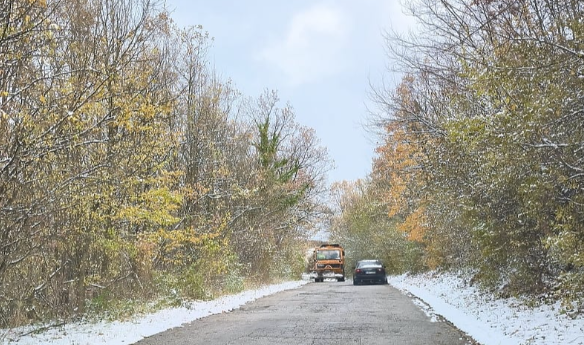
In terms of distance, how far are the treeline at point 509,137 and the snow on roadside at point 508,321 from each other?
0.48m

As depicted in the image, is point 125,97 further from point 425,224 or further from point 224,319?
point 425,224

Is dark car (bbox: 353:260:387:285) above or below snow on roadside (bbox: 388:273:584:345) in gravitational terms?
below

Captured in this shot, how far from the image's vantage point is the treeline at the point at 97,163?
952 centimetres

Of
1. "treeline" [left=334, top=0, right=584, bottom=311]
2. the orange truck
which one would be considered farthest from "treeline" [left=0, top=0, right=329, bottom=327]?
the orange truck

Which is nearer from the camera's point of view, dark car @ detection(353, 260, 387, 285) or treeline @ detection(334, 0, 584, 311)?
treeline @ detection(334, 0, 584, 311)

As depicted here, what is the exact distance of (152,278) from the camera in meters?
16.8

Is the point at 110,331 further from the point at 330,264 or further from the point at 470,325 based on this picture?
the point at 330,264

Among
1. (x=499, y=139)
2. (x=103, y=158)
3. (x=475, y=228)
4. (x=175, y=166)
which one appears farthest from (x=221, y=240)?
(x=499, y=139)

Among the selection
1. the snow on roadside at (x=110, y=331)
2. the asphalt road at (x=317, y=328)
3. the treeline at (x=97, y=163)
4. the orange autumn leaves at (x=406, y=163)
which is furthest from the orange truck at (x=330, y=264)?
the snow on roadside at (x=110, y=331)

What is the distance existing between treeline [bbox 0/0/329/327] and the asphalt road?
286 cm

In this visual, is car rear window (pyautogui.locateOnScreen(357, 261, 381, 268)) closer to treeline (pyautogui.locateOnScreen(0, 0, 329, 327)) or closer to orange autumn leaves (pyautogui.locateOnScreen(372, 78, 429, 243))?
orange autumn leaves (pyautogui.locateOnScreen(372, 78, 429, 243))

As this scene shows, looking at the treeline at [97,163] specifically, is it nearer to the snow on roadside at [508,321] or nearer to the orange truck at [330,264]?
the snow on roadside at [508,321]

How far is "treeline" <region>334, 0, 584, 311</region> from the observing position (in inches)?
336

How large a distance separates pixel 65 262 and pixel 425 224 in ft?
58.1
